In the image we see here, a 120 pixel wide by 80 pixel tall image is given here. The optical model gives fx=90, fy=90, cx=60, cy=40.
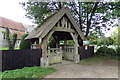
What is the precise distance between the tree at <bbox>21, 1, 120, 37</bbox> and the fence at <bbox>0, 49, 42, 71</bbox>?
5545mm

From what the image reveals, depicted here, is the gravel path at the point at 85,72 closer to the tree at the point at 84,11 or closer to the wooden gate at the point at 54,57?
the wooden gate at the point at 54,57

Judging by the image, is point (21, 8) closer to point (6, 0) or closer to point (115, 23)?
point (6, 0)

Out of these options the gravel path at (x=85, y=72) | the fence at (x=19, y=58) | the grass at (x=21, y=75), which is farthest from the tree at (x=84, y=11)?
the grass at (x=21, y=75)

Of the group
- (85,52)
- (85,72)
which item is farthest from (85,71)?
(85,52)

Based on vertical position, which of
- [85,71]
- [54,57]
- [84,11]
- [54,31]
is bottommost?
[85,71]

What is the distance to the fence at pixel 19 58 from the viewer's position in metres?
5.54

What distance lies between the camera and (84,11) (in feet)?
35.8

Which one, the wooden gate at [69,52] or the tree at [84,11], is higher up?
the tree at [84,11]

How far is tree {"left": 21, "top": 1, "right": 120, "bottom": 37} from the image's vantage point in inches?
403

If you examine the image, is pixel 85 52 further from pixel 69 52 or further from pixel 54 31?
pixel 54 31

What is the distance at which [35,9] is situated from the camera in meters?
10.3

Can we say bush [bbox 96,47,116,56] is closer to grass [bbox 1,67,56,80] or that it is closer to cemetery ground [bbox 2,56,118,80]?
cemetery ground [bbox 2,56,118,80]

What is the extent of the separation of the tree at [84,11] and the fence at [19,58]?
5.54 metres

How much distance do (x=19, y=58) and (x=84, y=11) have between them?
8.86m
